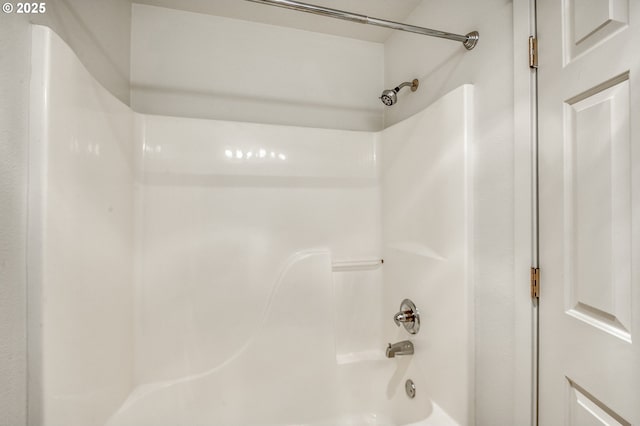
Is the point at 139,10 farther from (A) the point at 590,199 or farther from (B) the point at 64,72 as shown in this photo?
(A) the point at 590,199

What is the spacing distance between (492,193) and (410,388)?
1.07 metres

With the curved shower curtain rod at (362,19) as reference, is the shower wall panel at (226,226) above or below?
below

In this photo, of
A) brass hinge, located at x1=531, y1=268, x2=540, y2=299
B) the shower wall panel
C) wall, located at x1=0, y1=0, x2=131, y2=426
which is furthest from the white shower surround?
brass hinge, located at x1=531, y1=268, x2=540, y2=299

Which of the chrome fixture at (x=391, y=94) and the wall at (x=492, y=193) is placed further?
the chrome fixture at (x=391, y=94)

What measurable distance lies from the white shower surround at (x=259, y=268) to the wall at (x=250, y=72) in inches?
8.0

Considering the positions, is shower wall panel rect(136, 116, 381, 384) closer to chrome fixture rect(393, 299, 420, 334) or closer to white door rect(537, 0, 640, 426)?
chrome fixture rect(393, 299, 420, 334)

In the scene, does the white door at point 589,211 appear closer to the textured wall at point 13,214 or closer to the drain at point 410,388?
the drain at point 410,388

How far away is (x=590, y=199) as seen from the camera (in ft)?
2.39

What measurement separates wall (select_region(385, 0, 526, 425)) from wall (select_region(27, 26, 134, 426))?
1.43 metres

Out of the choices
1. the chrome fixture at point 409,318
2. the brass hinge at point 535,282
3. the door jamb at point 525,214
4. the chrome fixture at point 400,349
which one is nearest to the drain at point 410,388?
the chrome fixture at point 400,349

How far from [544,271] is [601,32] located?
2.19 feet

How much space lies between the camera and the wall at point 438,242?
1100 mm

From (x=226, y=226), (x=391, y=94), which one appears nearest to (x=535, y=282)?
(x=391, y=94)

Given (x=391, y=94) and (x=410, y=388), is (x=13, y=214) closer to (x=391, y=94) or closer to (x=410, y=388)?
(x=391, y=94)
